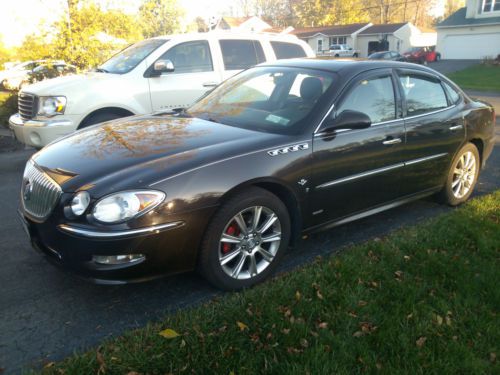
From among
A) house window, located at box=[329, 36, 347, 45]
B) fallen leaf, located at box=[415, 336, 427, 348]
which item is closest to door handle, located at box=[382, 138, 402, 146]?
fallen leaf, located at box=[415, 336, 427, 348]

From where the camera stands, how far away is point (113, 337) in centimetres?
280

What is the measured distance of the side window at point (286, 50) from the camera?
26.7 ft

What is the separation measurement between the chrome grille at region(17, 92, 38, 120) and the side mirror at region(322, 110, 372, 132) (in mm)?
4609

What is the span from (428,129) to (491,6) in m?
41.6

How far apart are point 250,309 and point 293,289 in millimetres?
402

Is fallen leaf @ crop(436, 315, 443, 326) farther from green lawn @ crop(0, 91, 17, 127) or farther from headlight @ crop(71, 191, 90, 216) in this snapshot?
green lawn @ crop(0, 91, 17, 127)

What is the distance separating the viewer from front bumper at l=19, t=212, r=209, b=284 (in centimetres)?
281

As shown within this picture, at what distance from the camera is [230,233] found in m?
3.27

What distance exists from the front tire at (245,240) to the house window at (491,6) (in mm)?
42960

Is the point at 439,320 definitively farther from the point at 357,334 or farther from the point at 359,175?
the point at 359,175

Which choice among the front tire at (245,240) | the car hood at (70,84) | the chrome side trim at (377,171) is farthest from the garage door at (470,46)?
the front tire at (245,240)

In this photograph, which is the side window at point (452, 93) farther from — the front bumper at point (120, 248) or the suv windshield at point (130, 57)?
the suv windshield at point (130, 57)

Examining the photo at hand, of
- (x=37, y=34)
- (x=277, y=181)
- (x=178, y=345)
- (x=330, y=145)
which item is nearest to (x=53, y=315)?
(x=178, y=345)

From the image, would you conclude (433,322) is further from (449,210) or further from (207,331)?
(449,210)
